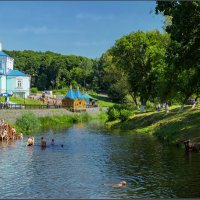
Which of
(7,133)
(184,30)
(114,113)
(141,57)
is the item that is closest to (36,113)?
(114,113)

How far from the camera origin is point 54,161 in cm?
4044

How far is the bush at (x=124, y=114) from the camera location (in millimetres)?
84938

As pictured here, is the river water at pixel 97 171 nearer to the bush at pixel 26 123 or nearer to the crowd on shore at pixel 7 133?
the crowd on shore at pixel 7 133

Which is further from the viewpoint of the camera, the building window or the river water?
the building window

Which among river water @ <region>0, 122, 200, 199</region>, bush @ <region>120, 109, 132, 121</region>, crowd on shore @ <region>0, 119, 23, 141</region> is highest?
bush @ <region>120, 109, 132, 121</region>

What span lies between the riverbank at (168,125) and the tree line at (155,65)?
373cm

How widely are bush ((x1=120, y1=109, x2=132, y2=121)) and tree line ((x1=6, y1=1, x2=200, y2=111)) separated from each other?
434 cm

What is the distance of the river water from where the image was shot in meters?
28.1

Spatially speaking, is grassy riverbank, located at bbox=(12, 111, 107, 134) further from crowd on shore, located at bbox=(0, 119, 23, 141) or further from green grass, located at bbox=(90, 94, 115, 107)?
green grass, located at bbox=(90, 94, 115, 107)

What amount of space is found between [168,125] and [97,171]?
29.9 m

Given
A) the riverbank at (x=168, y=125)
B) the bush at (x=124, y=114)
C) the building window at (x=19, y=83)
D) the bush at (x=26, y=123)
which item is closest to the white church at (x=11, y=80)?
the building window at (x=19, y=83)

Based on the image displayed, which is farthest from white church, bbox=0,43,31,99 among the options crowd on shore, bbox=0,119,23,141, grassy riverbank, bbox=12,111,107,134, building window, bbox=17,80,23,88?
crowd on shore, bbox=0,119,23,141

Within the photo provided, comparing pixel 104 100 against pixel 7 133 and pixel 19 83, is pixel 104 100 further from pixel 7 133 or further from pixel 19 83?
pixel 7 133

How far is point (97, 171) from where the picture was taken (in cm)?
3531
